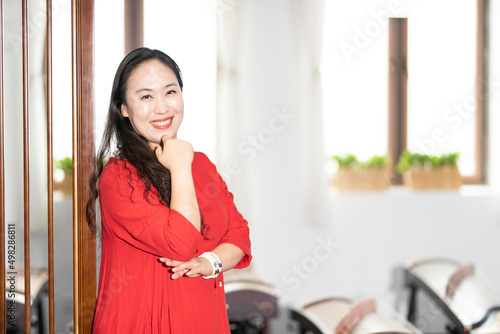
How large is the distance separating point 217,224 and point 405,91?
1.56 meters

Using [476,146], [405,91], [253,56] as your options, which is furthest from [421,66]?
[253,56]

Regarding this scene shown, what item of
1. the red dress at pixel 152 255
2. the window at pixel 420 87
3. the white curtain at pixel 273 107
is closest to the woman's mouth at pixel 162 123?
the red dress at pixel 152 255

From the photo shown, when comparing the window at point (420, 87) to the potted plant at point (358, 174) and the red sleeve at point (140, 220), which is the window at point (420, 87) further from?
the red sleeve at point (140, 220)

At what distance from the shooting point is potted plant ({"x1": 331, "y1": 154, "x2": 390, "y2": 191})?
7.21 ft

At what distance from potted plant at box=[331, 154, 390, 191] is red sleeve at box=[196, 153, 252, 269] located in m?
1.25

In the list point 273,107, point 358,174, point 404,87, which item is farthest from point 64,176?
point 404,87

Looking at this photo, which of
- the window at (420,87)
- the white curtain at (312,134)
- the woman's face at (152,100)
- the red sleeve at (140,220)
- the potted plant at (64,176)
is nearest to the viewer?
the red sleeve at (140,220)

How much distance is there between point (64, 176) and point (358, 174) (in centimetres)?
149

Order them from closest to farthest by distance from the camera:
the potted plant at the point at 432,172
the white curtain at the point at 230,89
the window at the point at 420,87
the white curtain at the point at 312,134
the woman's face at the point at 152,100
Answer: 1. the woman's face at the point at 152,100
2. the white curtain at the point at 230,89
3. the white curtain at the point at 312,134
4. the window at the point at 420,87
5. the potted plant at the point at 432,172

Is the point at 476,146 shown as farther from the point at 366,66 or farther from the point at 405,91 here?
the point at 366,66

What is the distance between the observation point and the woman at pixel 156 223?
838 millimetres

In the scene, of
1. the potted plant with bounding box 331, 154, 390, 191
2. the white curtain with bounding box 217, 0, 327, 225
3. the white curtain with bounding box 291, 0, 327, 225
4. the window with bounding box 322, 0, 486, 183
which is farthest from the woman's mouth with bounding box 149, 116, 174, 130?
the potted plant with bounding box 331, 154, 390, 191

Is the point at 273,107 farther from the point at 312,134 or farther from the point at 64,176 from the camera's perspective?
the point at 64,176

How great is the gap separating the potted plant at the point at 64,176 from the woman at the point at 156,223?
0.08 metres
